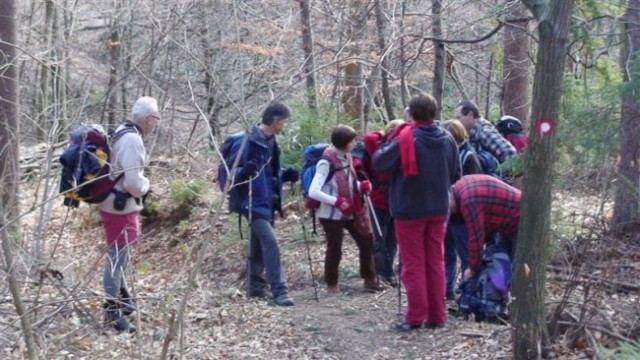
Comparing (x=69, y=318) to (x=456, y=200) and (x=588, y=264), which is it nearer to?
(x=456, y=200)

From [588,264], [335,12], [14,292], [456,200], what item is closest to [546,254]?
[588,264]

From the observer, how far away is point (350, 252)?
1173 centimetres

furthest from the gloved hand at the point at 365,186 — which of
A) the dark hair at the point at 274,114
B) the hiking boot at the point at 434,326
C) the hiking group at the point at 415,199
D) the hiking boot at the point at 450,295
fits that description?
the hiking boot at the point at 434,326

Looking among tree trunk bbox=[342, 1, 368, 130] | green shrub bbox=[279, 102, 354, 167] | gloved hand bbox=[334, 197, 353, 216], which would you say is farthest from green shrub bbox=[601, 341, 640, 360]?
tree trunk bbox=[342, 1, 368, 130]

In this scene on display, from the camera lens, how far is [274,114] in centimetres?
882

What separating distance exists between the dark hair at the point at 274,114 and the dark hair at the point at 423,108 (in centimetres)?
155

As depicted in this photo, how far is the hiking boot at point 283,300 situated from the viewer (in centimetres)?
912

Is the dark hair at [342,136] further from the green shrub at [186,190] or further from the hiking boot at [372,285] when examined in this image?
the green shrub at [186,190]

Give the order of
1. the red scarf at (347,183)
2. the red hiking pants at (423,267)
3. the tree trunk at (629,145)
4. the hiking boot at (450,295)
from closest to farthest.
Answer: the red hiking pants at (423,267) → the tree trunk at (629,145) → the hiking boot at (450,295) → the red scarf at (347,183)

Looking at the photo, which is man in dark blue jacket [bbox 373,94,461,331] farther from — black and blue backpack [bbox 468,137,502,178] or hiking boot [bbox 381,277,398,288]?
hiking boot [bbox 381,277,398,288]

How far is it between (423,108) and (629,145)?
10.2 ft

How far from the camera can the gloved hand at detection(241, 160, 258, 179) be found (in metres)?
8.84

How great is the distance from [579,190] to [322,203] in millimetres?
2771

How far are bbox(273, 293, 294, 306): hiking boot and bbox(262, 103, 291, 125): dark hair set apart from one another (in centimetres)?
168
